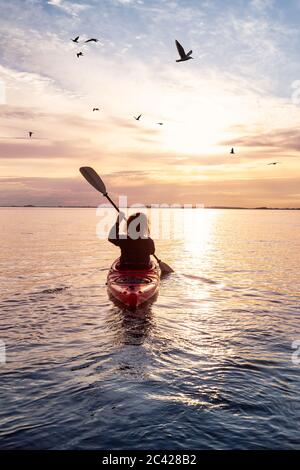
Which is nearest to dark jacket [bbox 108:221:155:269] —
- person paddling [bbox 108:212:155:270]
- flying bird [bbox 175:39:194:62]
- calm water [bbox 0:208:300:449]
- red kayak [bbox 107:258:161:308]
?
person paddling [bbox 108:212:155:270]

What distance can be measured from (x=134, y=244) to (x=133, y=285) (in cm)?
220

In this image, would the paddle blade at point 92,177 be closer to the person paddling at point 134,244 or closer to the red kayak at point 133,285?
the person paddling at point 134,244

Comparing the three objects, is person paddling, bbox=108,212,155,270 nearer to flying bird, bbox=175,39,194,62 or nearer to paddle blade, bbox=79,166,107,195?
paddle blade, bbox=79,166,107,195

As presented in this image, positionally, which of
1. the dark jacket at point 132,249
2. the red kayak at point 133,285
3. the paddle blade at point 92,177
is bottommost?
the red kayak at point 133,285

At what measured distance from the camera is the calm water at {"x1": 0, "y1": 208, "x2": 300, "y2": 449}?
7879 millimetres

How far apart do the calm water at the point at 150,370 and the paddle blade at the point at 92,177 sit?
5.97 metres

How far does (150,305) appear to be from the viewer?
1858 cm

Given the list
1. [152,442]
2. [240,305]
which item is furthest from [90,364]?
[240,305]

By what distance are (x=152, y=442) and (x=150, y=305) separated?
11.0m

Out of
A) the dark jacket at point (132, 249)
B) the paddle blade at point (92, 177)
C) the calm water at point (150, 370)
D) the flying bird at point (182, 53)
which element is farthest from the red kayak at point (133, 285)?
the flying bird at point (182, 53)

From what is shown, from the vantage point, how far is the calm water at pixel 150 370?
7.88 m

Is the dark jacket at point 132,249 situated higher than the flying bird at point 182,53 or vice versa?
the flying bird at point 182,53

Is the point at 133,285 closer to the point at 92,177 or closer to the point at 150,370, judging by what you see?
the point at 150,370

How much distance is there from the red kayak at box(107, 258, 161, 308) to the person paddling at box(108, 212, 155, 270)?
0.41 meters
